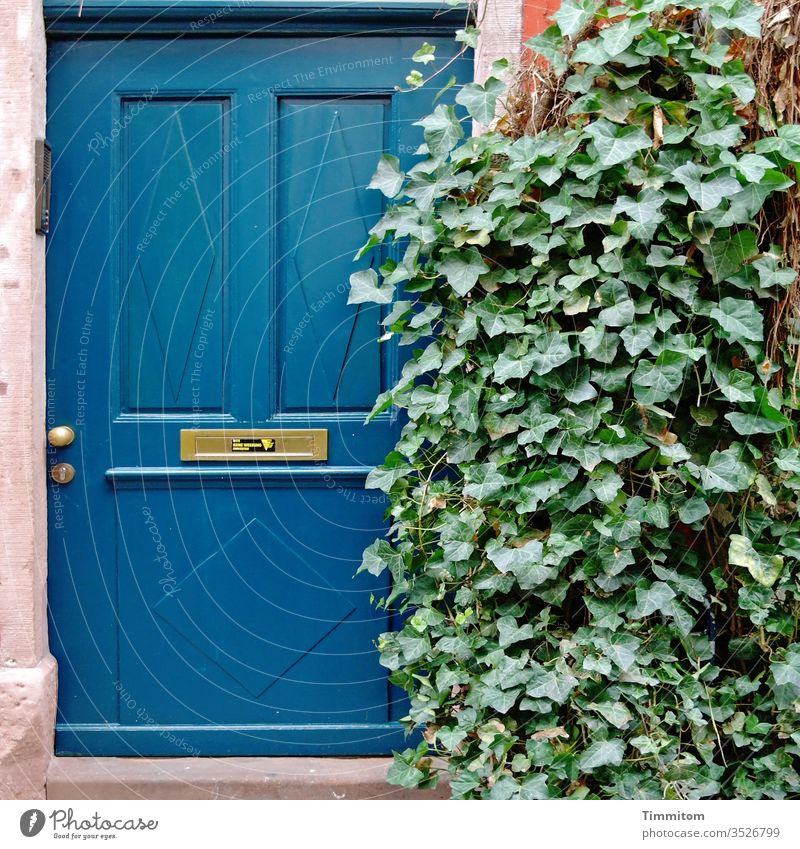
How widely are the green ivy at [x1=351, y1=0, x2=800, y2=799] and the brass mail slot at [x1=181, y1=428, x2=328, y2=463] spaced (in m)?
0.49

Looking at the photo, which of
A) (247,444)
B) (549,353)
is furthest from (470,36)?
(247,444)

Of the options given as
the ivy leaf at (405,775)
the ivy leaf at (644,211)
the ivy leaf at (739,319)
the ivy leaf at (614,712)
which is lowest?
the ivy leaf at (405,775)

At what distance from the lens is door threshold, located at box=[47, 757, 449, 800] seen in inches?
99.1

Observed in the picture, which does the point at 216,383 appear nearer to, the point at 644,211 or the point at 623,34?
the point at 644,211

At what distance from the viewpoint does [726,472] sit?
2.03 meters

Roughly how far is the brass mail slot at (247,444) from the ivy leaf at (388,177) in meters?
0.76

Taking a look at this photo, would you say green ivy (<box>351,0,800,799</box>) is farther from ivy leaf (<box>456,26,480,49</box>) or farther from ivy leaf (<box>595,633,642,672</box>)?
ivy leaf (<box>456,26,480,49</box>)

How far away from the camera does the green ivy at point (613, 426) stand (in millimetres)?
1991

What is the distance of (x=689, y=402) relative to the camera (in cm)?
211

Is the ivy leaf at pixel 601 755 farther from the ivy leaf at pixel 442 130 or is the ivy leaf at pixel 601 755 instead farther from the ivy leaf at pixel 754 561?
the ivy leaf at pixel 442 130

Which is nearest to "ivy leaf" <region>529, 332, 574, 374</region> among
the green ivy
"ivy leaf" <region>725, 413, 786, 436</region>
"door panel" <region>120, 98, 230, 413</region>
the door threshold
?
the green ivy

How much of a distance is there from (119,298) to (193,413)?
1.37 feet

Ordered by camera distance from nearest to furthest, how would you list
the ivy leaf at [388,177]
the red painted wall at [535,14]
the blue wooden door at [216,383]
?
1. the ivy leaf at [388,177]
2. the red painted wall at [535,14]
3. the blue wooden door at [216,383]

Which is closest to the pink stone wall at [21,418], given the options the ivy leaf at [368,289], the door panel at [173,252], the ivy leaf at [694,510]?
the door panel at [173,252]
